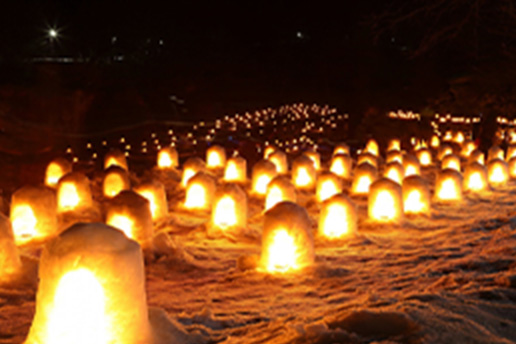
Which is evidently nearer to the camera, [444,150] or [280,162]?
[280,162]

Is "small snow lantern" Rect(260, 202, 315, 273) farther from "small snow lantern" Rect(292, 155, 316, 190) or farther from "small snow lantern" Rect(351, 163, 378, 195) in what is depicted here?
"small snow lantern" Rect(292, 155, 316, 190)

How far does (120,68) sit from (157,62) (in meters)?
4.04

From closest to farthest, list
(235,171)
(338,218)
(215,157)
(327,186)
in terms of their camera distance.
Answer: (338,218), (327,186), (235,171), (215,157)

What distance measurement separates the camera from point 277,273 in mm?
6863

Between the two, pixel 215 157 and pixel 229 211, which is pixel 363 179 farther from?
pixel 215 157

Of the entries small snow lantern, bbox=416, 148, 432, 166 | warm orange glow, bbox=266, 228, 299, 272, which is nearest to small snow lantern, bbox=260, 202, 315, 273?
warm orange glow, bbox=266, 228, 299, 272

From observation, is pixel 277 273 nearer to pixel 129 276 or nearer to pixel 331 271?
pixel 331 271

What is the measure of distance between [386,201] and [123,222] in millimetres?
4711

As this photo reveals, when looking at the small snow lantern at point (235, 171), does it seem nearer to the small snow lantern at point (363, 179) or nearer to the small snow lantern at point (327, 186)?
the small snow lantern at point (327, 186)

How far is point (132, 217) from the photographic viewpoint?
7.90m

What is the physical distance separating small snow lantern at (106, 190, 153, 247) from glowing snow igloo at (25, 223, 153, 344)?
365 cm

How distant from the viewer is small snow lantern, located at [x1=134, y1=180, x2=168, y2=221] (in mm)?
9898

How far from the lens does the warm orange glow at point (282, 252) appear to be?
7.03m

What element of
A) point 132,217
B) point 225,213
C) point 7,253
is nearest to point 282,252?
point 132,217
